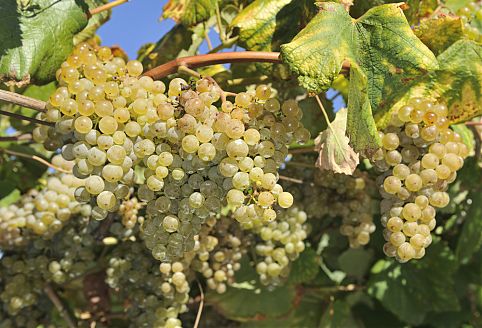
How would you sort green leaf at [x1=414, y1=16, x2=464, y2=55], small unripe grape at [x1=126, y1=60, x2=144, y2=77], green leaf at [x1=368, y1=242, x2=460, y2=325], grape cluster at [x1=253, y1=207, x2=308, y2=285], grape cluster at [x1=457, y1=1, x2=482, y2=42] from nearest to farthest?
small unripe grape at [x1=126, y1=60, x2=144, y2=77] → green leaf at [x1=414, y1=16, x2=464, y2=55] → grape cluster at [x1=457, y1=1, x2=482, y2=42] → grape cluster at [x1=253, y1=207, x2=308, y2=285] → green leaf at [x1=368, y1=242, x2=460, y2=325]

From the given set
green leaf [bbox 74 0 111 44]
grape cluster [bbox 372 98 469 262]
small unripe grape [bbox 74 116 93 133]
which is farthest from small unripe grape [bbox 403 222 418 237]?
green leaf [bbox 74 0 111 44]

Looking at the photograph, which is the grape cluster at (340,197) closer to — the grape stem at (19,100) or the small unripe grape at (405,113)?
the small unripe grape at (405,113)

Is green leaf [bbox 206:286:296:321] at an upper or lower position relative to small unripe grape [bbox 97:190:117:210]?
lower

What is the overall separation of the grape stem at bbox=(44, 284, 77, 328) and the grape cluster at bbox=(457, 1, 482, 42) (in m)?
1.17

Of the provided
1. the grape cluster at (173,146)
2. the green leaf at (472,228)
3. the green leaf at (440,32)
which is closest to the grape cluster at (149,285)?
the grape cluster at (173,146)

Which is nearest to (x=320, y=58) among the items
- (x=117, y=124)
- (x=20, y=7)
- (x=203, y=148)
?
(x=203, y=148)

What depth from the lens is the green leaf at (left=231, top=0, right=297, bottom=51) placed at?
1.11m

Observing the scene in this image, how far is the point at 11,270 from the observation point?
1.38 meters

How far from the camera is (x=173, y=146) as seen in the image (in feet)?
2.87

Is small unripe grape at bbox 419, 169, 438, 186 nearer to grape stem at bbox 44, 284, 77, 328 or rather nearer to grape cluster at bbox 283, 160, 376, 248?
grape cluster at bbox 283, 160, 376, 248

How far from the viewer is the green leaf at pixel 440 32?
41.8 inches

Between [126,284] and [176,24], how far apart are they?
0.66m

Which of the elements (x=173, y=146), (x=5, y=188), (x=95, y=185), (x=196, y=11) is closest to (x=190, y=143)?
(x=173, y=146)

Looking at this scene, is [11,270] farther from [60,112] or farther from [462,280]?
[462,280]
